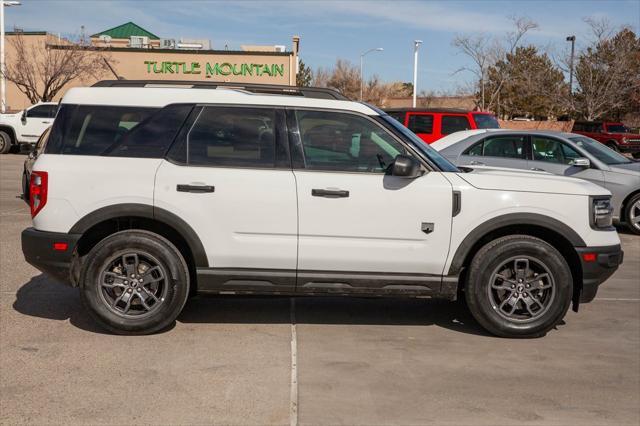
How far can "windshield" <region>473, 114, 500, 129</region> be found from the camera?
56.4ft

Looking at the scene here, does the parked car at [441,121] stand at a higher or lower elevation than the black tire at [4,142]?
higher

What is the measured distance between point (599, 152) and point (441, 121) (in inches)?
235

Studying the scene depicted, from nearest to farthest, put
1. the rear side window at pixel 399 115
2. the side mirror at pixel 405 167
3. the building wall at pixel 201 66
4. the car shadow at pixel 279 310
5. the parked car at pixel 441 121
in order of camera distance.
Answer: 1. the side mirror at pixel 405 167
2. the car shadow at pixel 279 310
3. the parked car at pixel 441 121
4. the rear side window at pixel 399 115
5. the building wall at pixel 201 66

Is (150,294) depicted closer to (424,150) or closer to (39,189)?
(39,189)

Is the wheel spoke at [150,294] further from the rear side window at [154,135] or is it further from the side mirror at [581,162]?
the side mirror at [581,162]

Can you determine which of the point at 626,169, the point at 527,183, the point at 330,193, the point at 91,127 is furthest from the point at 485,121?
the point at 91,127

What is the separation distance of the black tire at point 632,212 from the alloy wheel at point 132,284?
8195 mm

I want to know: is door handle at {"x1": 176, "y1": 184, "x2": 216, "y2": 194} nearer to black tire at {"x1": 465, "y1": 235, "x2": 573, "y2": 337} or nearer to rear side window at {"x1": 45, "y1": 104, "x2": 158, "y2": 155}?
rear side window at {"x1": 45, "y1": 104, "x2": 158, "y2": 155}

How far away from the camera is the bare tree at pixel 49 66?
37.7 metres

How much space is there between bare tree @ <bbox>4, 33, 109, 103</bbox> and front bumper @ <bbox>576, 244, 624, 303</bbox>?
34341mm

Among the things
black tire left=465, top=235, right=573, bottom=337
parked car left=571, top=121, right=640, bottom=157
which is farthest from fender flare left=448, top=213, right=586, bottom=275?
parked car left=571, top=121, right=640, bottom=157

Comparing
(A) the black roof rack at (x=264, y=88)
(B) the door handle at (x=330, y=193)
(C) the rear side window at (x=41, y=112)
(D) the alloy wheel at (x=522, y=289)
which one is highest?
(C) the rear side window at (x=41, y=112)

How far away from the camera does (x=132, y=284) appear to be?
223 inches

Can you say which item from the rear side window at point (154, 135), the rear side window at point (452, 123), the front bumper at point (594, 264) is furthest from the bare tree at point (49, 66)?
the front bumper at point (594, 264)
